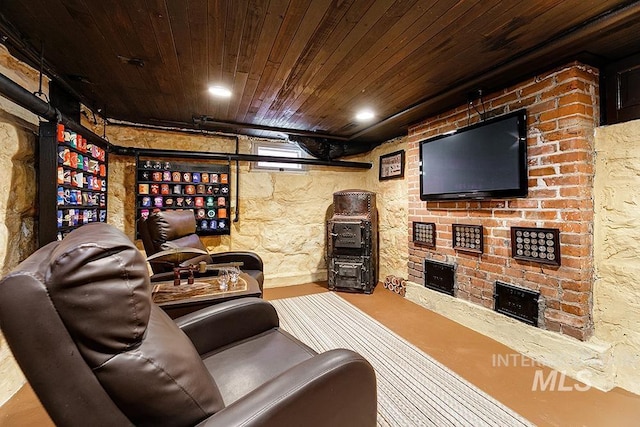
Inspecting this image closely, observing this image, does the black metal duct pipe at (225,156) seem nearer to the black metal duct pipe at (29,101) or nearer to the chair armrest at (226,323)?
the black metal duct pipe at (29,101)

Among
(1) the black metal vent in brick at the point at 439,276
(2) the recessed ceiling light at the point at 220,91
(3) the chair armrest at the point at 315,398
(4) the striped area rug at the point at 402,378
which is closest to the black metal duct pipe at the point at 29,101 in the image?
(2) the recessed ceiling light at the point at 220,91

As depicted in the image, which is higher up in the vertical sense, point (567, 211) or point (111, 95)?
point (111, 95)

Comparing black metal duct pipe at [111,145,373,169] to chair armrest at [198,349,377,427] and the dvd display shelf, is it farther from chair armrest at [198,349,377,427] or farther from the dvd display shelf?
chair armrest at [198,349,377,427]

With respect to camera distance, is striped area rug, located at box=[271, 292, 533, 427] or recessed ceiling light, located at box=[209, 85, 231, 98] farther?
recessed ceiling light, located at box=[209, 85, 231, 98]

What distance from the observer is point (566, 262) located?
1876 mm

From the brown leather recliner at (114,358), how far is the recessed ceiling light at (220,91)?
190cm

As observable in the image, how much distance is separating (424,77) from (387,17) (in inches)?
32.3

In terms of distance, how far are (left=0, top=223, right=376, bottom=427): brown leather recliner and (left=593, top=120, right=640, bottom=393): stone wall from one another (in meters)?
2.02

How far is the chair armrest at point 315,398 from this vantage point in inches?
28.1

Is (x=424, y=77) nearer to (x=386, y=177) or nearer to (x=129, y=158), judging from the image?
(x=386, y=177)

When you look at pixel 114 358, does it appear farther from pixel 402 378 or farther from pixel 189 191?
pixel 189 191

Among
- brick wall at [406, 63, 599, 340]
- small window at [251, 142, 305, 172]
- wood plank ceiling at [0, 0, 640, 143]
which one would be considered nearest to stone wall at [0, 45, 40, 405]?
wood plank ceiling at [0, 0, 640, 143]

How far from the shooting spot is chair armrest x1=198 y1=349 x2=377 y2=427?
715mm

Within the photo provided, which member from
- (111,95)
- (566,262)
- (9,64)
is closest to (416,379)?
(566,262)
